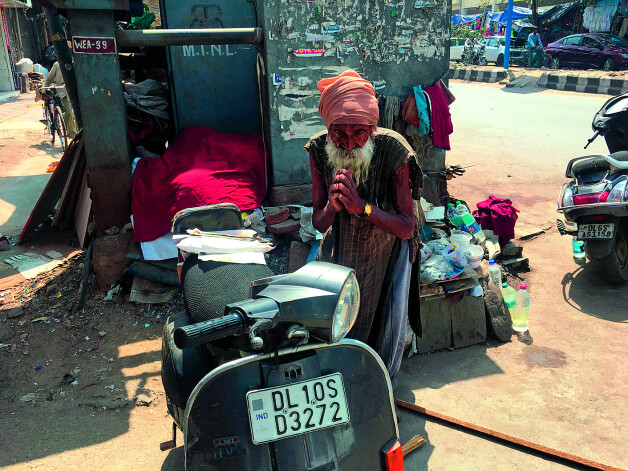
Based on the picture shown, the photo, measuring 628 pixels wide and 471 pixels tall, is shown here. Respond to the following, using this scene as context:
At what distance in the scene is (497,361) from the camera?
3535 millimetres

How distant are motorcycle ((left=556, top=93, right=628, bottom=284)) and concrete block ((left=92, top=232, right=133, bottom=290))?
3584mm

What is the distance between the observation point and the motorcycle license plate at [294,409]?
5.66 ft

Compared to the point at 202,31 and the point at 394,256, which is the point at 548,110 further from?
the point at 394,256

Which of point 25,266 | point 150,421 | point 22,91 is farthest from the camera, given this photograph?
point 22,91

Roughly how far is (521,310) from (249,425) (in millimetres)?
2914

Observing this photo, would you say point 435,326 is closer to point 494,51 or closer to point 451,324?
point 451,324

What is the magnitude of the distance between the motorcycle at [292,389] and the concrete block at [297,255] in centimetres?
215

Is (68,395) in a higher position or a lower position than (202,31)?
lower

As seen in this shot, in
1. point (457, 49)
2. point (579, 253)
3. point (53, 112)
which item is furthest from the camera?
point (457, 49)

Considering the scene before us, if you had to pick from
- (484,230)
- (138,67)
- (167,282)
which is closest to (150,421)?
(167,282)

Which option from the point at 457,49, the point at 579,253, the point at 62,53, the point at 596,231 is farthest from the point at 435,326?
the point at 457,49

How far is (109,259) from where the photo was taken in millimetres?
4262

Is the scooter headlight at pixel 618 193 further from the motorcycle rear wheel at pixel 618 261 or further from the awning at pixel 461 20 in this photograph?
the awning at pixel 461 20

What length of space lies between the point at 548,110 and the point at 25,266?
11099 mm
